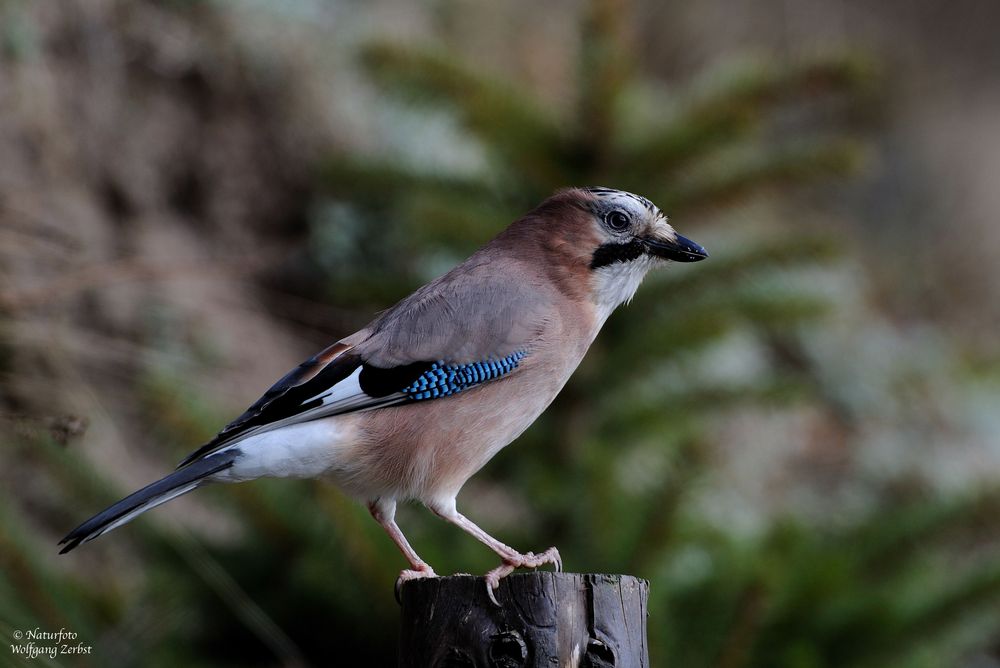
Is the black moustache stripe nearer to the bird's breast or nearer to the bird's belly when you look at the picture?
the bird's breast

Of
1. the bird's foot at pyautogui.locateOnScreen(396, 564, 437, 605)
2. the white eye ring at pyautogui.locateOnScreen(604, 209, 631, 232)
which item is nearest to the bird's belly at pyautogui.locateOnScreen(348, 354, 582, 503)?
the bird's foot at pyautogui.locateOnScreen(396, 564, 437, 605)

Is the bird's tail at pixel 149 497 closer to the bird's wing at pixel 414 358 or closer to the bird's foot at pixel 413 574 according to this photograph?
the bird's wing at pixel 414 358

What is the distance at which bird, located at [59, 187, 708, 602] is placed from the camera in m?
3.75

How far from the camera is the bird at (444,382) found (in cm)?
375

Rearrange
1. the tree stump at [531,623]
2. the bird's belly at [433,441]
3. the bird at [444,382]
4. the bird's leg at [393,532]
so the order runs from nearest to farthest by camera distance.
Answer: the tree stump at [531,623], the bird at [444,382], the bird's belly at [433,441], the bird's leg at [393,532]

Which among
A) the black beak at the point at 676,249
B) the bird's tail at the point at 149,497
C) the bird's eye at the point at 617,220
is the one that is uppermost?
the bird's eye at the point at 617,220

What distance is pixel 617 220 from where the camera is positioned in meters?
Answer: 4.26

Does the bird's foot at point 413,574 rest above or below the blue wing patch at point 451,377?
below

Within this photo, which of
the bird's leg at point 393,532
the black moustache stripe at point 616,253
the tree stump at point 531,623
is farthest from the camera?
the black moustache stripe at point 616,253

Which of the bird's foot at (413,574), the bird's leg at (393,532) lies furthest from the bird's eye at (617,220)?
the bird's foot at (413,574)

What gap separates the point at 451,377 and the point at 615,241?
0.88 metres

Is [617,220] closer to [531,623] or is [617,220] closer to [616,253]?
[616,253]

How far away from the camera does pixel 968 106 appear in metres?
15.0

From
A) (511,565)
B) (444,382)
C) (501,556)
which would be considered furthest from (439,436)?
(511,565)
